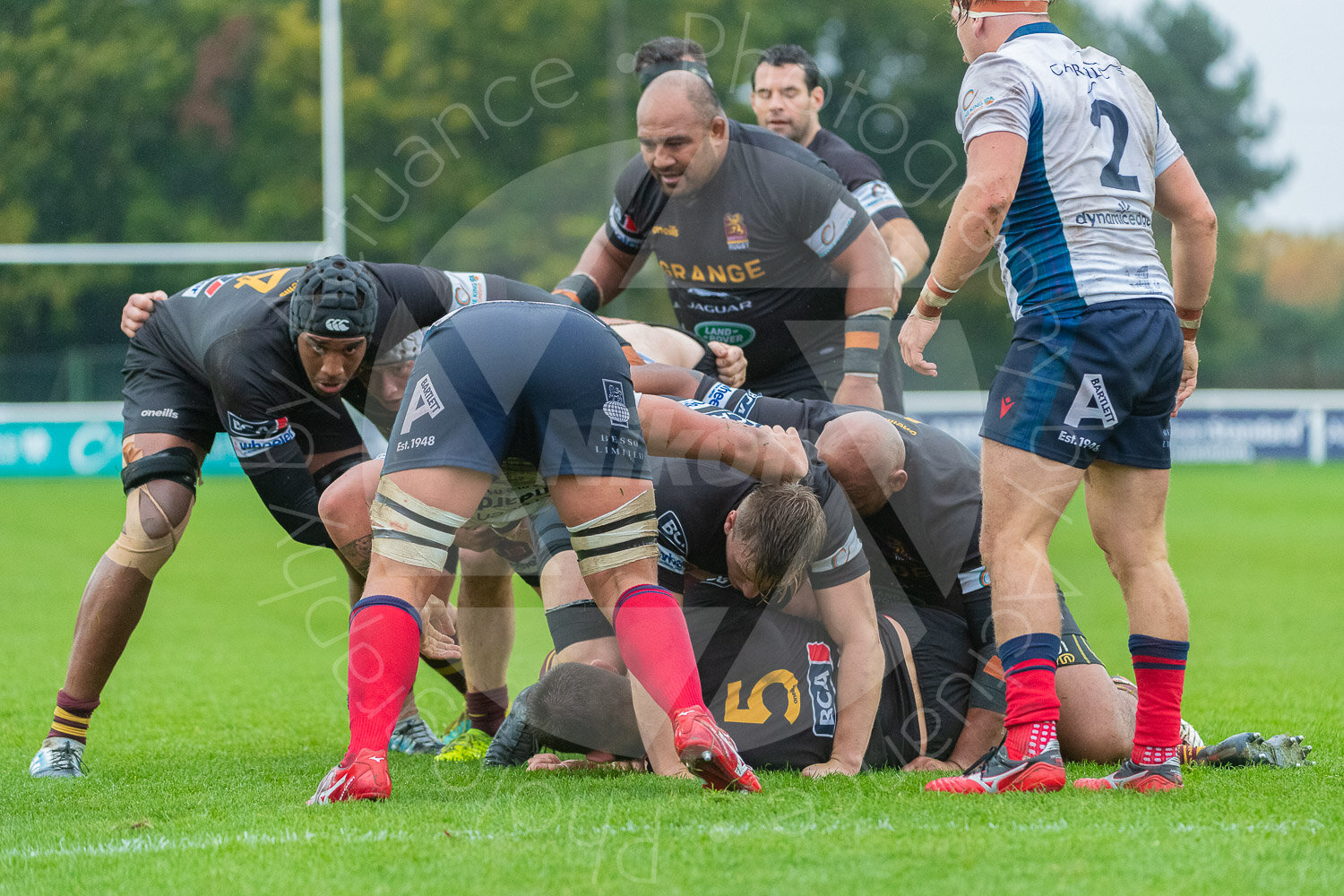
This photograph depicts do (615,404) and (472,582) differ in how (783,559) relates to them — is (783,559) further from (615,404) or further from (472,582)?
(472,582)

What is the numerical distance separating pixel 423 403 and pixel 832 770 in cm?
147

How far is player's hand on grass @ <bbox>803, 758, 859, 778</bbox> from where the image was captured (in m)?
3.48

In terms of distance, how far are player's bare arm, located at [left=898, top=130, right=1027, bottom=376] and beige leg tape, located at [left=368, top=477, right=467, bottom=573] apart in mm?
1225

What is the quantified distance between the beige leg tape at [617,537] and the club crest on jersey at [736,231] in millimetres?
2261

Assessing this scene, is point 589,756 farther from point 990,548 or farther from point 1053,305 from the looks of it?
point 1053,305

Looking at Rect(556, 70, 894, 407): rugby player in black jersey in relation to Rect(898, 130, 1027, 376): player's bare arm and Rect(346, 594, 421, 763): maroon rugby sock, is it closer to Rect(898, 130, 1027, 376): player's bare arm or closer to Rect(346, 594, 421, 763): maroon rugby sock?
Rect(898, 130, 1027, 376): player's bare arm

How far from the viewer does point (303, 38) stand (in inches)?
778

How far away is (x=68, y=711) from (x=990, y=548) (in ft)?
8.93

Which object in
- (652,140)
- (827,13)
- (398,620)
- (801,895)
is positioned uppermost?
(827,13)

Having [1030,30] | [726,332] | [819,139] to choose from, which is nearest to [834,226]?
[726,332]

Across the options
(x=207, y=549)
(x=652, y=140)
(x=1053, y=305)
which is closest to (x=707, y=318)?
(x=652, y=140)

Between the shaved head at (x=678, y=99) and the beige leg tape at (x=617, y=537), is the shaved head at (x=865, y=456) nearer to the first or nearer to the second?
the beige leg tape at (x=617, y=537)

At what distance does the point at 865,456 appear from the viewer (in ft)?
12.8

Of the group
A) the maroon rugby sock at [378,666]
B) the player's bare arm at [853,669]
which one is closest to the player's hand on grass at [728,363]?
the player's bare arm at [853,669]
